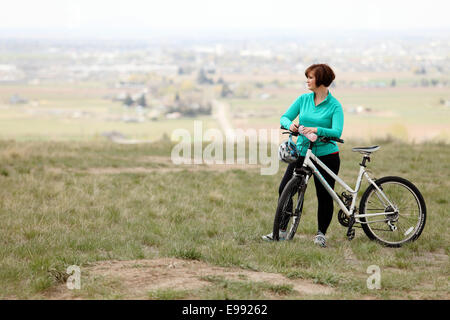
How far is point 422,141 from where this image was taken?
65.1 feet

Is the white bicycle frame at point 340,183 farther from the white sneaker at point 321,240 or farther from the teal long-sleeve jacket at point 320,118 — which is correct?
the white sneaker at point 321,240

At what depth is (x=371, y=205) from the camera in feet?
22.9

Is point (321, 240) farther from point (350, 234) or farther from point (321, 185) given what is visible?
point (321, 185)

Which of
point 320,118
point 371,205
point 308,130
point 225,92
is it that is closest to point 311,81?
point 320,118

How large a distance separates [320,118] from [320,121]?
0.03 metres

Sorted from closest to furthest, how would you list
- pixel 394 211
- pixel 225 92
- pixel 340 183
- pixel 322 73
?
pixel 322 73 → pixel 340 183 → pixel 394 211 → pixel 225 92

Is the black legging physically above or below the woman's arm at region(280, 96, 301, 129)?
below

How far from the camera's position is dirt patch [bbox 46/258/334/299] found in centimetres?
483

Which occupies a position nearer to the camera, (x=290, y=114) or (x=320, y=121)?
(x=320, y=121)

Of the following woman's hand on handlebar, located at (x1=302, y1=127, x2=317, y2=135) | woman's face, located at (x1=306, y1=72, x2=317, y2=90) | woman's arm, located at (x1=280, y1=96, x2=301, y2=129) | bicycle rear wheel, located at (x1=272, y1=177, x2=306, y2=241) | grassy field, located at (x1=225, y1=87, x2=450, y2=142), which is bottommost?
grassy field, located at (x1=225, y1=87, x2=450, y2=142)

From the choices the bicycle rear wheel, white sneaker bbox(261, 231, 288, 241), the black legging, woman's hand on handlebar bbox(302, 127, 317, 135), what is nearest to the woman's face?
woman's hand on handlebar bbox(302, 127, 317, 135)

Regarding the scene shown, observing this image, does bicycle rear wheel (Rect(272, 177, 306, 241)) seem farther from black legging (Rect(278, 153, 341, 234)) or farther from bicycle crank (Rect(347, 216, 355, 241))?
bicycle crank (Rect(347, 216, 355, 241))

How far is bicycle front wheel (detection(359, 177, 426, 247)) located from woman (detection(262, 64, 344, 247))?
19.7 inches

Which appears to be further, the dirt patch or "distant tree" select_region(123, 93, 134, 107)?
"distant tree" select_region(123, 93, 134, 107)
